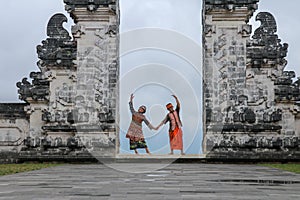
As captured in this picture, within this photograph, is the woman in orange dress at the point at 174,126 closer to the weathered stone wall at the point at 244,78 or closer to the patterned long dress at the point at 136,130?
the patterned long dress at the point at 136,130

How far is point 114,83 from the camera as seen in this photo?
61.7 ft

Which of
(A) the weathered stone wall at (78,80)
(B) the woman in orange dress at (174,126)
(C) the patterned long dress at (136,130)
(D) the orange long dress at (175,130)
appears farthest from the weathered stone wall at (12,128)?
(D) the orange long dress at (175,130)

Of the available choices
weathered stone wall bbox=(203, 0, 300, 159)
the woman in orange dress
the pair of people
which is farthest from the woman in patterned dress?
weathered stone wall bbox=(203, 0, 300, 159)

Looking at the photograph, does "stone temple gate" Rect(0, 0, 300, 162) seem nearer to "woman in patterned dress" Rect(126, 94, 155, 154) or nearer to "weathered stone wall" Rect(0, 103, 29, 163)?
"weathered stone wall" Rect(0, 103, 29, 163)

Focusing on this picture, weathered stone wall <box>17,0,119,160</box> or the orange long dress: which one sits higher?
weathered stone wall <box>17,0,119,160</box>

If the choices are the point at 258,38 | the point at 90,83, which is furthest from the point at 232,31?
the point at 90,83

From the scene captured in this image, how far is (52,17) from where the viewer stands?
63.9ft

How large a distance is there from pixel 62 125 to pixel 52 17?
4.31 m

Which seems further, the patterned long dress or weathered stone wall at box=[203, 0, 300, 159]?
the patterned long dress

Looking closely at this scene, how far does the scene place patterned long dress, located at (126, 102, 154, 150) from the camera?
19359 mm

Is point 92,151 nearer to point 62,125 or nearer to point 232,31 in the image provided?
point 62,125

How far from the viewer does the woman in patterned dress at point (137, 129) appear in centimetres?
1934

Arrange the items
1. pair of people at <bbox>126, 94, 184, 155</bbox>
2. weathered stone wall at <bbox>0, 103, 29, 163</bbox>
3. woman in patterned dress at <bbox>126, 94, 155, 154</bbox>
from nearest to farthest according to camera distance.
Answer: weathered stone wall at <bbox>0, 103, 29, 163</bbox>, pair of people at <bbox>126, 94, 184, 155</bbox>, woman in patterned dress at <bbox>126, 94, 155, 154</bbox>

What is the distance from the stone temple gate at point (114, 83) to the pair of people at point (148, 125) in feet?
3.65
